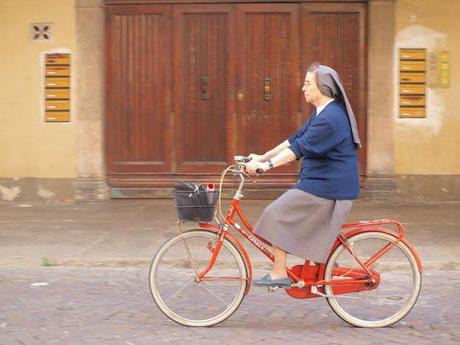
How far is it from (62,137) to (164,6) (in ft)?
7.73

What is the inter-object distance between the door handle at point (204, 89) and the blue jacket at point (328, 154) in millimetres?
5606

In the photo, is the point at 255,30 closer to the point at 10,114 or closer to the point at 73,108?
the point at 73,108

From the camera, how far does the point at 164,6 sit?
10789mm

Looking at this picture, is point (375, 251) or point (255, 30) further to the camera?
point (255, 30)

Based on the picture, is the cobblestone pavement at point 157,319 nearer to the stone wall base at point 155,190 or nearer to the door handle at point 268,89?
the stone wall base at point 155,190

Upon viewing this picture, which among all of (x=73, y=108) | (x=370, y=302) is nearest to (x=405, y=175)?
(x=73, y=108)

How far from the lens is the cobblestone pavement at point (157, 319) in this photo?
5262 mm

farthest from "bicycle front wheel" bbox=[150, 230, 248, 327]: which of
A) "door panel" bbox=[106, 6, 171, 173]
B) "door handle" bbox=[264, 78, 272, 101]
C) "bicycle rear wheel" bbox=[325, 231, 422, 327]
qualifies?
"door handle" bbox=[264, 78, 272, 101]

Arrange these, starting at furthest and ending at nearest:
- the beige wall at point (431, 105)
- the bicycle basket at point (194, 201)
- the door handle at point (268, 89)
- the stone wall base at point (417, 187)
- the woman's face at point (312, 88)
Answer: the door handle at point (268, 89), the stone wall base at point (417, 187), the beige wall at point (431, 105), the woman's face at point (312, 88), the bicycle basket at point (194, 201)

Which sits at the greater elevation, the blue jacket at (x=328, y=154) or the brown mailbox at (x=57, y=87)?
the brown mailbox at (x=57, y=87)

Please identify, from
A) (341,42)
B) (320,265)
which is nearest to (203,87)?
(341,42)

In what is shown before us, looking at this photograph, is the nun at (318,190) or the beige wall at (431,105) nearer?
the nun at (318,190)

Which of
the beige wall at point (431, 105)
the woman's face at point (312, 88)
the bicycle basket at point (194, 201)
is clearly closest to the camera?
the bicycle basket at point (194, 201)

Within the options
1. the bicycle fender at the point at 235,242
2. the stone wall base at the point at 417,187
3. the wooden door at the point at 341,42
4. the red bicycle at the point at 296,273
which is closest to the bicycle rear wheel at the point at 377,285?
the red bicycle at the point at 296,273
